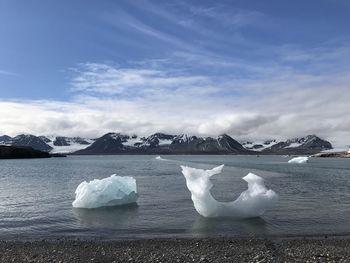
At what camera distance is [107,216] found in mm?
27203

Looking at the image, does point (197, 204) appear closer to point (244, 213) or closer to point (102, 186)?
point (244, 213)

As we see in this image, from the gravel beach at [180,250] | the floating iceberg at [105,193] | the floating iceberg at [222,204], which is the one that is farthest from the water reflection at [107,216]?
the gravel beach at [180,250]

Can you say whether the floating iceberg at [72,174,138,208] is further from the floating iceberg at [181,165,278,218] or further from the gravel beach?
the gravel beach

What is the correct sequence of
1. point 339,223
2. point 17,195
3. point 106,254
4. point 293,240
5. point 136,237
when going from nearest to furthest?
point 106,254 → point 293,240 → point 136,237 → point 339,223 → point 17,195

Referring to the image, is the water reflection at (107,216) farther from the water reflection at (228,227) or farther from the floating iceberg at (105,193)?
the water reflection at (228,227)

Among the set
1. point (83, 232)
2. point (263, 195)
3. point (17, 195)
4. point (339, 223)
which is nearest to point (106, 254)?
point (83, 232)

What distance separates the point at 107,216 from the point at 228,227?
8216mm

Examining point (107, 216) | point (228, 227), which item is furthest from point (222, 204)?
point (107, 216)

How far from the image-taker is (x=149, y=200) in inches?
1369

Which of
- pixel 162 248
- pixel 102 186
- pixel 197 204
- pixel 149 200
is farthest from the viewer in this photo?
pixel 149 200

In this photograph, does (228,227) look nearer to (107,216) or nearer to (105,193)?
(107,216)

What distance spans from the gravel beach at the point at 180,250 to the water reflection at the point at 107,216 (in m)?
4.98

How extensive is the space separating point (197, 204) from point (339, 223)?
26.6 ft

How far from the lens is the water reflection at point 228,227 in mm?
21386
